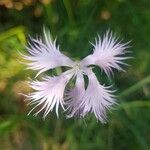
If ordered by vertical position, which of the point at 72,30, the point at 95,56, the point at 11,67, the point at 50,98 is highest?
the point at 72,30

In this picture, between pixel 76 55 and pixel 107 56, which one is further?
pixel 76 55

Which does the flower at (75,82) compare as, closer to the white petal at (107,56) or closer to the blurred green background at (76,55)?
the white petal at (107,56)

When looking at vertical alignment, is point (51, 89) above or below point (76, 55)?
below

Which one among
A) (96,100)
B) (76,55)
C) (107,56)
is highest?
(76,55)

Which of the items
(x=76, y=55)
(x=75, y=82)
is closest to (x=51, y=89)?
(x=75, y=82)

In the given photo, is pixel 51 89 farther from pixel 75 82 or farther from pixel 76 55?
pixel 76 55

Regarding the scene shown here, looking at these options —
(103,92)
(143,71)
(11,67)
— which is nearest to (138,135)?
(143,71)

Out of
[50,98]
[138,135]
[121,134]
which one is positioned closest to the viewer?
[50,98]

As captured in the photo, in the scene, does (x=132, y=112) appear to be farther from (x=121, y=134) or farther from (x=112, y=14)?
(x=112, y=14)

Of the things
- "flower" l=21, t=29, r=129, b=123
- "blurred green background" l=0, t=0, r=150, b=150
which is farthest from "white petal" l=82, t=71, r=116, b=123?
"blurred green background" l=0, t=0, r=150, b=150
